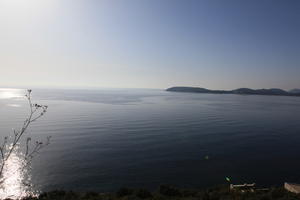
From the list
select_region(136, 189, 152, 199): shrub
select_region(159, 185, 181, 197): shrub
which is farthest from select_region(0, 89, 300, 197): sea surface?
select_region(136, 189, 152, 199): shrub

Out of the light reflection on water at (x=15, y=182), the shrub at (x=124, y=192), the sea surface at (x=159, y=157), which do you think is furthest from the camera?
the sea surface at (x=159, y=157)

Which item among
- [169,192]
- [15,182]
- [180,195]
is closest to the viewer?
[180,195]

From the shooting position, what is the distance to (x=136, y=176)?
2977 cm

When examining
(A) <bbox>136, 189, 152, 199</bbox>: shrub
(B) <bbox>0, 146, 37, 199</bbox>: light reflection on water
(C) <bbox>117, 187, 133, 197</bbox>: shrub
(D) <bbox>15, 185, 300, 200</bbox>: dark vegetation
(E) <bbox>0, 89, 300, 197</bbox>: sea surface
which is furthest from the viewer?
(E) <bbox>0, 89, 300, 197</bbox>: sea surface

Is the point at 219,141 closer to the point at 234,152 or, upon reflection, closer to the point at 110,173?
the point at 234,152

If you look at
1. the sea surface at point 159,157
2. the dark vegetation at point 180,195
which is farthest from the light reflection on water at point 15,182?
the dark vegetation at point 180,195

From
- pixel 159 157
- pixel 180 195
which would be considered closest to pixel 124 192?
pixel 180 195

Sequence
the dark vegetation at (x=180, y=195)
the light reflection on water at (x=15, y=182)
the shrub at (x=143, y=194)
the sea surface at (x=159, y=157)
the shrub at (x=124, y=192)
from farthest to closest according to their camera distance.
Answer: the sea surface at (x=159, y=157) < the light reflection on water at (x=15, y=182) < the shrub at (x=124, y=192) < the shrub at (x=143, y=194) < the dark vegetation at (x=180, y=195)

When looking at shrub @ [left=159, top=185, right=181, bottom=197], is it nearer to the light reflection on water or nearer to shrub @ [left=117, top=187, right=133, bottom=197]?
shrub @ [left=117, top=187, right=133, bottom=197]

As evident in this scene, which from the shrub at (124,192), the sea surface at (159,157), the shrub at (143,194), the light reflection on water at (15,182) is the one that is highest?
the shrub at (143,194)

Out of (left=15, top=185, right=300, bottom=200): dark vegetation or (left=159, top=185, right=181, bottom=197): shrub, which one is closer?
(left=15, top=185, right=300, bottom=200): dark vegetation

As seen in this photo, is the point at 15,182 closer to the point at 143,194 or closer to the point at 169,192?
the point at 143,194

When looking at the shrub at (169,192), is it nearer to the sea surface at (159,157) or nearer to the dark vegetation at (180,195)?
the dark vegetation at (180,195)

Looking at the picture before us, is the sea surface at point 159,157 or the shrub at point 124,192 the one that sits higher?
the shrub at point 124,192
